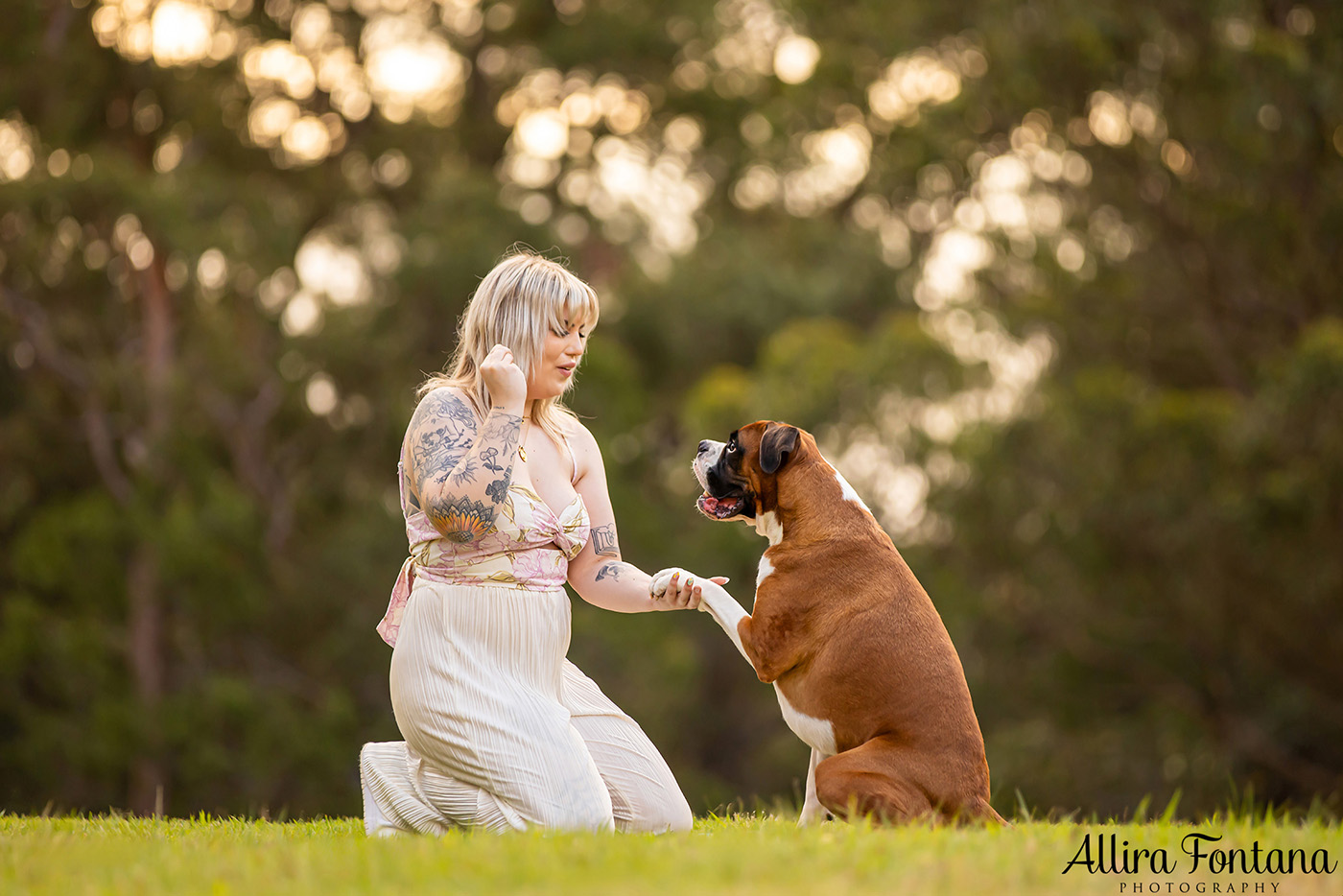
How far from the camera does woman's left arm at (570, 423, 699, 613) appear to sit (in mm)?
5273

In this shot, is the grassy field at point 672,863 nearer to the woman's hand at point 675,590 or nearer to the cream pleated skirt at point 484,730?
the cream pleated skirt at point 484,730

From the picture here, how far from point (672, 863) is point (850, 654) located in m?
1.54

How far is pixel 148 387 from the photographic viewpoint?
18500 mm

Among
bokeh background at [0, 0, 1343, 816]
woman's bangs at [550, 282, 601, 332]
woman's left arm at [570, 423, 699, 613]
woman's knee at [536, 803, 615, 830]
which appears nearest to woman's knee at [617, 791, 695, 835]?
woman's knee at [536, 803, 615, 830]

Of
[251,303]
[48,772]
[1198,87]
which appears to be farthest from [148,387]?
[1198,87]

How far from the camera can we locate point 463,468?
15.2 ft

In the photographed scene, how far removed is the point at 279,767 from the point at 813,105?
42.1ft

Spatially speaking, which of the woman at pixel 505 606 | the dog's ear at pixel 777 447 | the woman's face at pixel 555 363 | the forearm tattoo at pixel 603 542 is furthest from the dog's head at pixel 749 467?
the woman's face at pixel 555 363

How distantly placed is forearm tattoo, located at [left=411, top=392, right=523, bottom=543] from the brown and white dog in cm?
86

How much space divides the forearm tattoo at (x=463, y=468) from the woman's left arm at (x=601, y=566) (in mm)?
683

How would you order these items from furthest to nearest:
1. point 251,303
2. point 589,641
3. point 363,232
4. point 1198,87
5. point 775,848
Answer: point 363,232 → point 251,303 → point 589,641 → point 1198,87 → point 775,848

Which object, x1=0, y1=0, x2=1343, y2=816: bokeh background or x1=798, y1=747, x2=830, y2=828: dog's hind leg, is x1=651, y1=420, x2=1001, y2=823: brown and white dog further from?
x1=0, y1=0, x2=1343, y2=816: bokeh background

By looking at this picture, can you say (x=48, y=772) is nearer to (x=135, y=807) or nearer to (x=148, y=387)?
(x=135, y=807)

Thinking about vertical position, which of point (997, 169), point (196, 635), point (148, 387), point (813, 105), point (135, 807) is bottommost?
point (135, 807)
